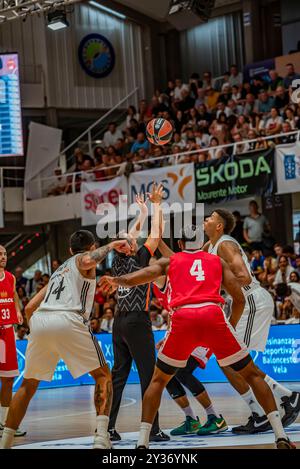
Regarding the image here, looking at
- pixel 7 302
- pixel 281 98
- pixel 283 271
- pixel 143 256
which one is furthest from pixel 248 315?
pixel 281 98

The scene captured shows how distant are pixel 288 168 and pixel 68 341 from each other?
39.5 ft

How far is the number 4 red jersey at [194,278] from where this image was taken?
298 inches

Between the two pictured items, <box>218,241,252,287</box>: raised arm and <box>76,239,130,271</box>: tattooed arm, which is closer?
<box>76,239,130,271</box>: tattooed arm

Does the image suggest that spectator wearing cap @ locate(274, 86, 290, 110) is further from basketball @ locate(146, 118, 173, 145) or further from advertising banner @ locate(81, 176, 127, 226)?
basketball @ locate(146, 118, 173, 145)

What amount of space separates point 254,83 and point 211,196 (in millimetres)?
3898

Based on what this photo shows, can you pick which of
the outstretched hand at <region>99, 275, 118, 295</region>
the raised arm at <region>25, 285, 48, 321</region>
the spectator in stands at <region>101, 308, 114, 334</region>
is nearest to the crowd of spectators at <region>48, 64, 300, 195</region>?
the spectator in stands at <region>101, 308, 114, 334</region>

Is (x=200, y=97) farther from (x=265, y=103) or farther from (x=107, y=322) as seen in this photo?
(x=107, y=322)

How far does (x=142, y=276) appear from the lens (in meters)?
7.54

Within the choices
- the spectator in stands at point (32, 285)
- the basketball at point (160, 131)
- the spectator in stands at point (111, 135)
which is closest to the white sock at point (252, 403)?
the basketball at point (160, 131)

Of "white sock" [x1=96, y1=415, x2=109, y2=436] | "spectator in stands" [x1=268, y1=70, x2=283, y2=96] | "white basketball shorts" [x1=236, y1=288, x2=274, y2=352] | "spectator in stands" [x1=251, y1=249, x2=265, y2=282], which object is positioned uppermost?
"spectator in stands" [x1=268, y1=70, x2=283, y2=96]

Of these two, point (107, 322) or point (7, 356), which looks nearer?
point (7, 356)

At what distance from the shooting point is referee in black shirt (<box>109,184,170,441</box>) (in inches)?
352

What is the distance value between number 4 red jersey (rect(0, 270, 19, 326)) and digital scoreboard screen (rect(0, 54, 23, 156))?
1173 cm

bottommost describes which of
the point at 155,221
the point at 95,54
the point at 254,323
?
the point at 254,323
